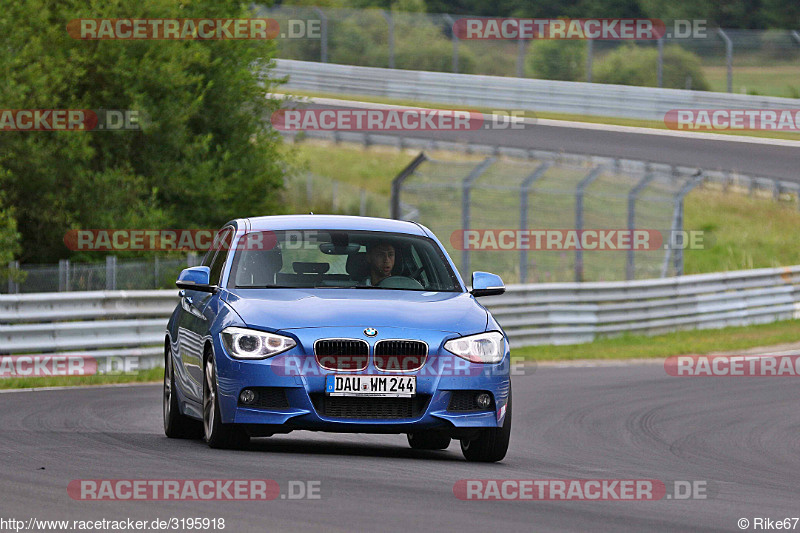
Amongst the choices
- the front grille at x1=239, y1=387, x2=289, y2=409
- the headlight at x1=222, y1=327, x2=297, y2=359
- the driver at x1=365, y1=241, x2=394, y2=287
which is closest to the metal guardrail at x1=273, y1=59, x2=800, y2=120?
the driver at x1=365, y1=241, x2=394, y2=287

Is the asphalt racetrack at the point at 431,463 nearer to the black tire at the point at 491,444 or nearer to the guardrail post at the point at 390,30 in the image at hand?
the black tire at the point at 491,444

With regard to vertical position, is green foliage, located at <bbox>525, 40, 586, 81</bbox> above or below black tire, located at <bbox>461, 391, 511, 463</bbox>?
above

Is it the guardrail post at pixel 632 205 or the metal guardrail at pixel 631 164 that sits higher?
A: the metal guardrail at pixel 631 164

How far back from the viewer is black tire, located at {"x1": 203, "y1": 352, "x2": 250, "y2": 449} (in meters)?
9.11

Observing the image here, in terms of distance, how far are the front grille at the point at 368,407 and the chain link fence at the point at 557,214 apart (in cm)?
1482

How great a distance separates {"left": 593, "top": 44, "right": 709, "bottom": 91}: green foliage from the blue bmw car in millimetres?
32050

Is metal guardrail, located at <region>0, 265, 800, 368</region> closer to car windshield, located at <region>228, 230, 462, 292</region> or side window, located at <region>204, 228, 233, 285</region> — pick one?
side window, located at <region>204, 228, 233, 285</region>

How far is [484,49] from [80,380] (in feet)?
104

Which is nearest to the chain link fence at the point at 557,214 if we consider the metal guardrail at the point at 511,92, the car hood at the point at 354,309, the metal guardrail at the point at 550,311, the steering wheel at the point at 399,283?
the metal guardrail at the point at 550,311

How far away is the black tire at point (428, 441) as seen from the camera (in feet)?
33.4

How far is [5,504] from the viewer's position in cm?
687

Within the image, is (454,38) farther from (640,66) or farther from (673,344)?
(673,344)

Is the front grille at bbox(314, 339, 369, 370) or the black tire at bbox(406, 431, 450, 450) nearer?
the front grille at bbox(314, 339, 369, 370)

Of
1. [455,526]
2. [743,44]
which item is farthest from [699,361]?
[743,44]
